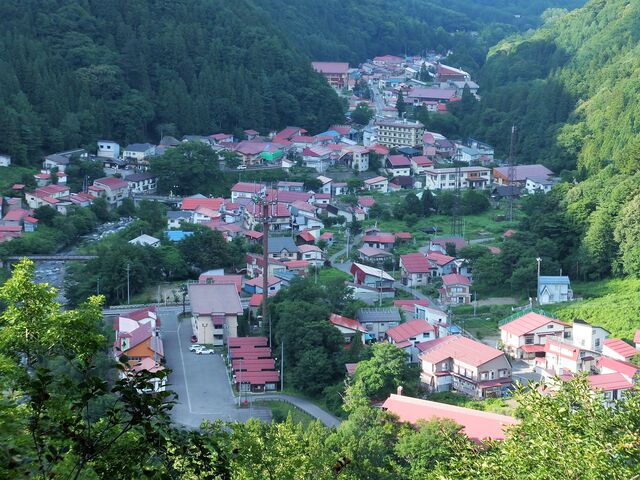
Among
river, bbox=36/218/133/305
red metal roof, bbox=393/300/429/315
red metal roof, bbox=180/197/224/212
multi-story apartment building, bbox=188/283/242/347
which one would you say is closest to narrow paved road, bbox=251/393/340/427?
multi-story apartment building, bbox=188/283/242/347

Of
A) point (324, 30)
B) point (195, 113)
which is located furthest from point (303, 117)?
point (324, 30)

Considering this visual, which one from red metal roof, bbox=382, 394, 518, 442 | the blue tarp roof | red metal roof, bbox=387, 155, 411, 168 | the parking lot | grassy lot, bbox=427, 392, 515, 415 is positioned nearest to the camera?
red metal roof, bbox=382, 394, 518, 442

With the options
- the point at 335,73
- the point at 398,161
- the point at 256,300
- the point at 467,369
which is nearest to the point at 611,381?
the point at 467,369

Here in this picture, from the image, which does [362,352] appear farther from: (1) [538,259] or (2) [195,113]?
(2) [195,113]

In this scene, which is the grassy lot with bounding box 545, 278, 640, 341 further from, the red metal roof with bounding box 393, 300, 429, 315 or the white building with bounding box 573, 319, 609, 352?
the red metal roof with bounding box 393, 300, 429, 315

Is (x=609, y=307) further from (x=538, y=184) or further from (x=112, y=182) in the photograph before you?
(x=112, y=182)
